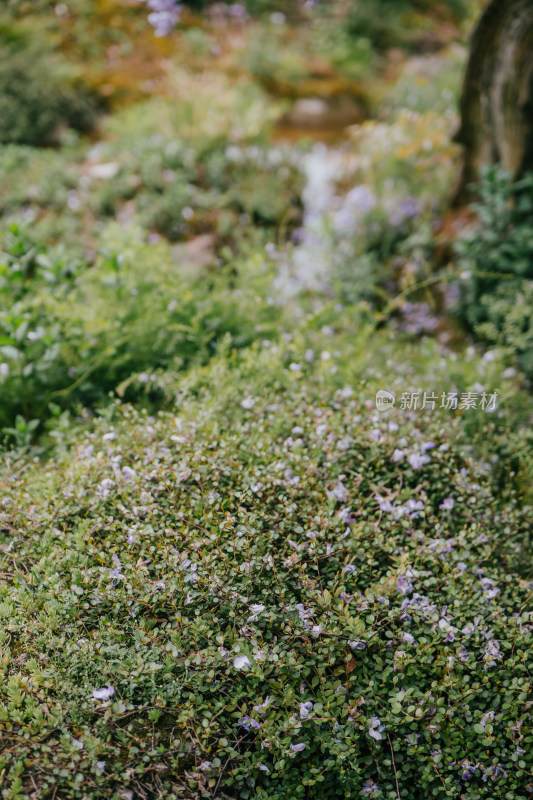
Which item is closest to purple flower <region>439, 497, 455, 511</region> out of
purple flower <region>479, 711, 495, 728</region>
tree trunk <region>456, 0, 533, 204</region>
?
purple flower <region>479, 711, 495, 728</region>

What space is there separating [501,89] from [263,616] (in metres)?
4.24

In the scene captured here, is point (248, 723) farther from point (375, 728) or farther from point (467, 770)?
point (467, 770)

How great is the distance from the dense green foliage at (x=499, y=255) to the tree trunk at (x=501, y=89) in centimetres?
26

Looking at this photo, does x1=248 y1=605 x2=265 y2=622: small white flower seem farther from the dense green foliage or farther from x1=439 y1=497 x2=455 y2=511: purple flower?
the dense green foliage

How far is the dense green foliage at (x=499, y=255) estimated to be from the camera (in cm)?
395

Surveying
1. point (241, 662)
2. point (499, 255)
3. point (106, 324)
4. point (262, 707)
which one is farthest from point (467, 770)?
point (499, 255)

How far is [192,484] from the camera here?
8.31 ft

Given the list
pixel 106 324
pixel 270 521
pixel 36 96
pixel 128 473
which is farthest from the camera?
pixel 36 96

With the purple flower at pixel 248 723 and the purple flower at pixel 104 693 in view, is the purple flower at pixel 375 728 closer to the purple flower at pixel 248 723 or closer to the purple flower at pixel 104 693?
the purple flower at pixel 248 723

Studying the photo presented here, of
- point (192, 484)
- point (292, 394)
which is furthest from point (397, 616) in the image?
point (292, 394)

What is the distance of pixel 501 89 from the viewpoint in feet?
13.9

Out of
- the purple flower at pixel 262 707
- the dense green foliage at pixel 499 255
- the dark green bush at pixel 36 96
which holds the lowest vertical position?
the purple flower at pixel 262 707

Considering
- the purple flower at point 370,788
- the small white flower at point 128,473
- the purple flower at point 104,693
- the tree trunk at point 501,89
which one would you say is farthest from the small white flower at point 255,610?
the tree trunk at point 501,89

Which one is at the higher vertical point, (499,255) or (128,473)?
(499,255)
